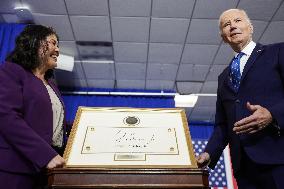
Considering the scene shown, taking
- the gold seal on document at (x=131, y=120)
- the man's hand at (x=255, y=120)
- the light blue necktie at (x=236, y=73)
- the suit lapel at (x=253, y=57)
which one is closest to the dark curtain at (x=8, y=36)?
the gold seal on document at (x=131, y=120)

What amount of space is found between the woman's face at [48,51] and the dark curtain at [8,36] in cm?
345

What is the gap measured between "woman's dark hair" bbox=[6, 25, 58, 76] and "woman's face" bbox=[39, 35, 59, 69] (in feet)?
0.08

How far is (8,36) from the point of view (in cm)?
517

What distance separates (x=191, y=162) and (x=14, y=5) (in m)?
4.51

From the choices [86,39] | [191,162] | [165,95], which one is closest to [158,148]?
[191,162]

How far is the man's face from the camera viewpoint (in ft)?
6.73

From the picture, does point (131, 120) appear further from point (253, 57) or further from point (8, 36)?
point (8, 36)

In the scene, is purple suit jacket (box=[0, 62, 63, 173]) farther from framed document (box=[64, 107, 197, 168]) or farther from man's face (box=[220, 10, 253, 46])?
man's face (box=[220, 10, 253, 46])

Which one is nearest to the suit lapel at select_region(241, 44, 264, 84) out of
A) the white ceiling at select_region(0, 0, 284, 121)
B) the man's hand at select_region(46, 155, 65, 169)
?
the man's hand at select_region(46, 155, 65, 169)

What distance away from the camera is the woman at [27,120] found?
53.7 inches

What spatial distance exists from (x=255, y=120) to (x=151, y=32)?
4.17 metres

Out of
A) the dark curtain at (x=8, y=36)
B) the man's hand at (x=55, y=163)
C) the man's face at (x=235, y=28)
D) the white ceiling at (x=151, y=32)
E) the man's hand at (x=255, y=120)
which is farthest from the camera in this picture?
the dark curtain at (x=8, y=36)

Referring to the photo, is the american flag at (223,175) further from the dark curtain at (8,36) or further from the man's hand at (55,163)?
the man's hand at (55,163)

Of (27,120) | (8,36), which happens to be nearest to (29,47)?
(27,120)
